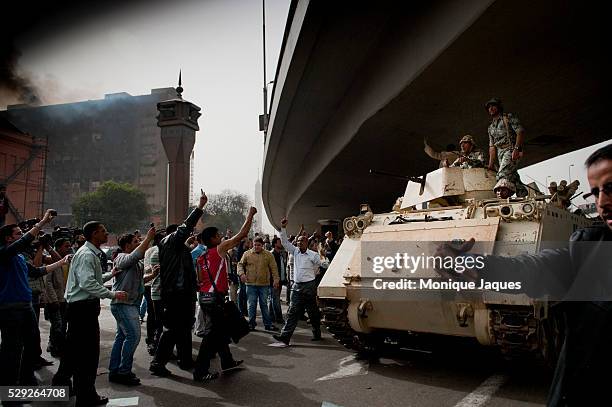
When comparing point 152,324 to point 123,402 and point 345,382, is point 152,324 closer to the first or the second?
point 123,402

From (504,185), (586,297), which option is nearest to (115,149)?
(504,185)

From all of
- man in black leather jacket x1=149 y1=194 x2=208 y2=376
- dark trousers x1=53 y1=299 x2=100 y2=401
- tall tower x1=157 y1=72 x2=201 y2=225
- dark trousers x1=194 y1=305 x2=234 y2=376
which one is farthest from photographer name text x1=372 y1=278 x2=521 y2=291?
tall tower x1=157 y1=72 x2=201 y2=225

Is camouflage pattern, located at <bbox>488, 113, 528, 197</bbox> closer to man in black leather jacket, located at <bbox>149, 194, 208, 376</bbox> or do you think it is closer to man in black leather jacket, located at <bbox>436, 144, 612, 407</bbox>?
man in black leather jacket, located at <bbox>149, 194, 208, 376</bbox>

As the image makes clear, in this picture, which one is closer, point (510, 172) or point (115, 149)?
point (510, 172)

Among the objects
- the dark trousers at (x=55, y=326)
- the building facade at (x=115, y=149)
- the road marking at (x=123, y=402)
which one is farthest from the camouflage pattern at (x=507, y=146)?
the building facade at (x=115, y=149)

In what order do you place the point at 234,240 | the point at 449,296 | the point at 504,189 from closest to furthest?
the point at 449,296 < the point at 234,240 < the point at 504,189

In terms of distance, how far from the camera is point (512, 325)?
15.7 feet

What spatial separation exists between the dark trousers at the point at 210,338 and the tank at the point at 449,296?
4.24 ft

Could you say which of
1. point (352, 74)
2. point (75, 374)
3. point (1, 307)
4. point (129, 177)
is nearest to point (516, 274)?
point (75, 374)

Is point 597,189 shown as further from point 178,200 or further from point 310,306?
point 178,200

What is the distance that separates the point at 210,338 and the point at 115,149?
3352 inches

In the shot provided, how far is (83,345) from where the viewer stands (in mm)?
4762

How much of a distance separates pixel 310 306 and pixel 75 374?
170 inches

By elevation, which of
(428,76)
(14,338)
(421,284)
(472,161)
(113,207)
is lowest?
(14,338)
